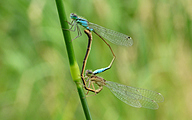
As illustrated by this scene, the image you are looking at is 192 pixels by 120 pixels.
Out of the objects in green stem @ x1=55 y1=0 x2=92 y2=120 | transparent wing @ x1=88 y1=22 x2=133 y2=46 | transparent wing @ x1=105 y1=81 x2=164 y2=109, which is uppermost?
transparent wing @ x1=88 y1=22 x2=133 y2=46

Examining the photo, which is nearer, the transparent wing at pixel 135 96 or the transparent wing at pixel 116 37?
the transparent wing at pixel 135 96

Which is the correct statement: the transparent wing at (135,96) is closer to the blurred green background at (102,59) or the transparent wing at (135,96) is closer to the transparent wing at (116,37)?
the transparent wing at (116,37)

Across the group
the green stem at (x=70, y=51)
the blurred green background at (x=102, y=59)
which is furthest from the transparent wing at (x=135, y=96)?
the green stem at (x=70, y=51)

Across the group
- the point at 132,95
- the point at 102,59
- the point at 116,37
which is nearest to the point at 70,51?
the point at 132,95

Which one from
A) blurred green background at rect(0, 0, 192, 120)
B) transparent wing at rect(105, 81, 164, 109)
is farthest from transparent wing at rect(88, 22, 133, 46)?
Answer: blurred green background at rect(0, 0, 192, 120)

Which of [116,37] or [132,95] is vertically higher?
[116,37]

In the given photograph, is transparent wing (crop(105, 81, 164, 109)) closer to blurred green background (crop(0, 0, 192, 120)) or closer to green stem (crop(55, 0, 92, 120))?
blurred green background (crop(0, 0, 192, 120))

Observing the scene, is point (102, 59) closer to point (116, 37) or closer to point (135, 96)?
point (116, 37)
